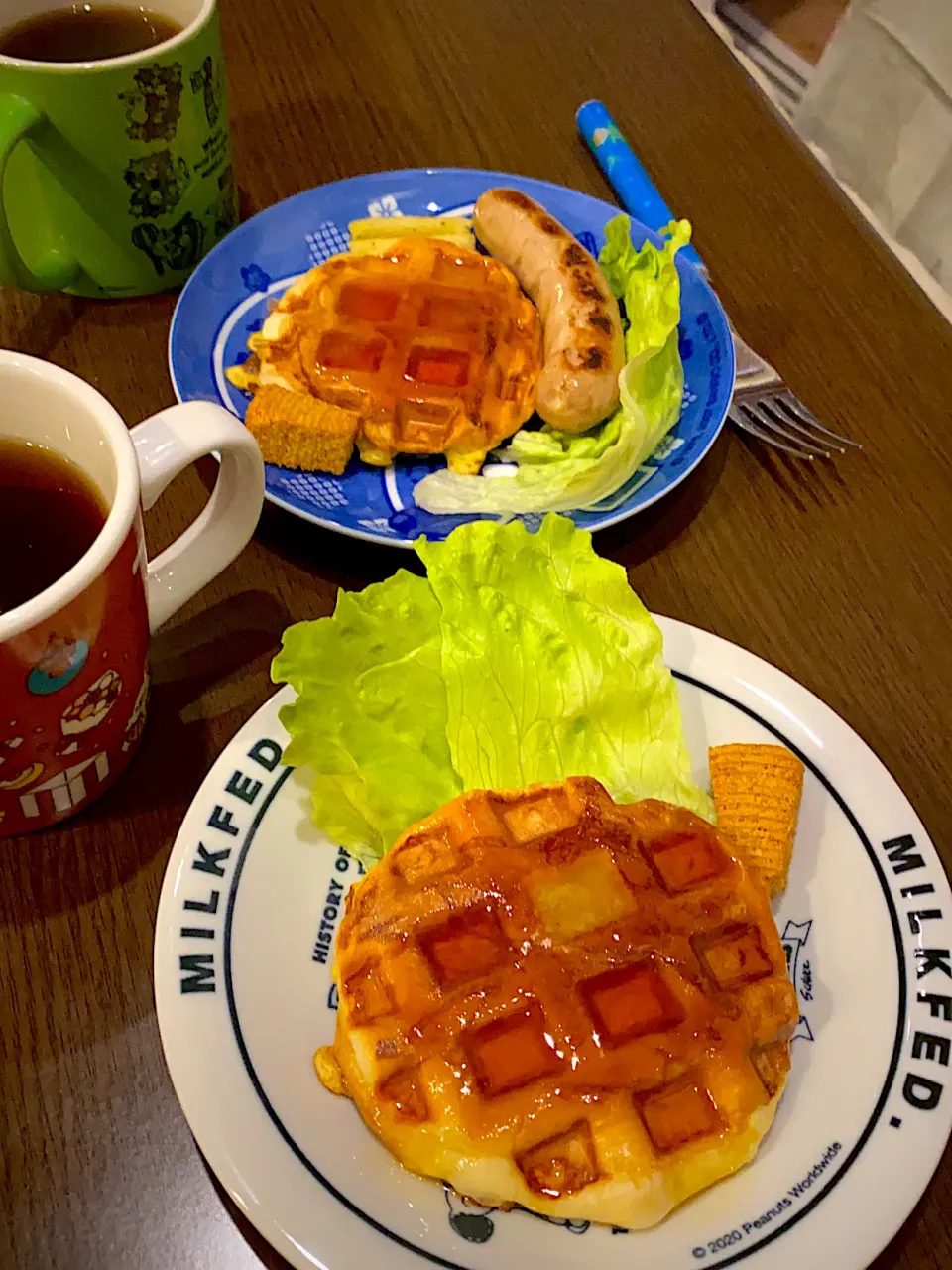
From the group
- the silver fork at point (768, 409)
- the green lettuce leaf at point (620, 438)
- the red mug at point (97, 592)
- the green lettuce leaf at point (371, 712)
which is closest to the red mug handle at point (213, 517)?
the red mug at point (97, 592)

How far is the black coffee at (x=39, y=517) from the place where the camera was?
3.25 ft

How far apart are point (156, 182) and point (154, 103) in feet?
0.36

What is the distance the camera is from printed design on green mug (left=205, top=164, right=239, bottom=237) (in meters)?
1.57

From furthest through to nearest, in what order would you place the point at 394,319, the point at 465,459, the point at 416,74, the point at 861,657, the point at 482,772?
the point at 416,74 < the point at 394,319 < the point at 465,459 < the point at 861,657 < the point at 482,772

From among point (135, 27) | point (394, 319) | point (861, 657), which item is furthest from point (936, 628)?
point (135, 27)

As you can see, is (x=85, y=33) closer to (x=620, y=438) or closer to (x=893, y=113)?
(x=620, y=438)

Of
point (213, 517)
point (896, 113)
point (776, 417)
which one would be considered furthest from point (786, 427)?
point (896, 113)

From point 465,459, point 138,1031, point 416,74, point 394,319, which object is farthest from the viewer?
point 416,74

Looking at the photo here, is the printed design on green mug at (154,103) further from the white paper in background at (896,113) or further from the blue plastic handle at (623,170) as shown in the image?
the white paper in background at (896,113)

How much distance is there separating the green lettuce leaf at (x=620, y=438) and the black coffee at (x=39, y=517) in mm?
506

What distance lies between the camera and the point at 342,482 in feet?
4.70

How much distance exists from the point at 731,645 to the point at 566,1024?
48cm

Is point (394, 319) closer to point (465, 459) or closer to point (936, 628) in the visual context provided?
point (465, 459)

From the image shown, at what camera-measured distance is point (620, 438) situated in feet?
4.73
